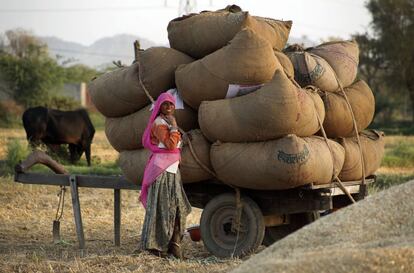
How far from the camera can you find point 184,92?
7738 millimetres

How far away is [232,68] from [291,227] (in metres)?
2.05

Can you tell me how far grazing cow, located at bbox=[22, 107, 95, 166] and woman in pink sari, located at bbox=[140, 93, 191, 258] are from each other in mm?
14580

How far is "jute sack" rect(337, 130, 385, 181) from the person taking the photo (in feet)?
26.6

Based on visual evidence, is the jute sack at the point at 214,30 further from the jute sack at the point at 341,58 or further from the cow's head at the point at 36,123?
the cow's head at the point at 36,123

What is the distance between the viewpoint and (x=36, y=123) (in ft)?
73.9

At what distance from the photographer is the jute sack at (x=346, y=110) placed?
8062mm

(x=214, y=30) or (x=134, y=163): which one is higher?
(x=214, y=30)

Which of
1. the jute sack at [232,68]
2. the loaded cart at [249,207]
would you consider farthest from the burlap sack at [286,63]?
the loaded cart at [249,207]

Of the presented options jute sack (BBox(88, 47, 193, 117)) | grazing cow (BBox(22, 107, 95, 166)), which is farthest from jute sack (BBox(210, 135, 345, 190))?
grazing cow (BBox(22, 107, 95, 166))

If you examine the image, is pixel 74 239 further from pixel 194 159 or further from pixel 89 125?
pixel 89 125

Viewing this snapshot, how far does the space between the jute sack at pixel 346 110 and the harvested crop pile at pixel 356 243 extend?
2.82 meters

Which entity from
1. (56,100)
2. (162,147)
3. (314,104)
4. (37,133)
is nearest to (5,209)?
(162,147)

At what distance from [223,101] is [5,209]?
18.4ft

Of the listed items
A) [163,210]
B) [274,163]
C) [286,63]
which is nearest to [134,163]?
[163,210]
